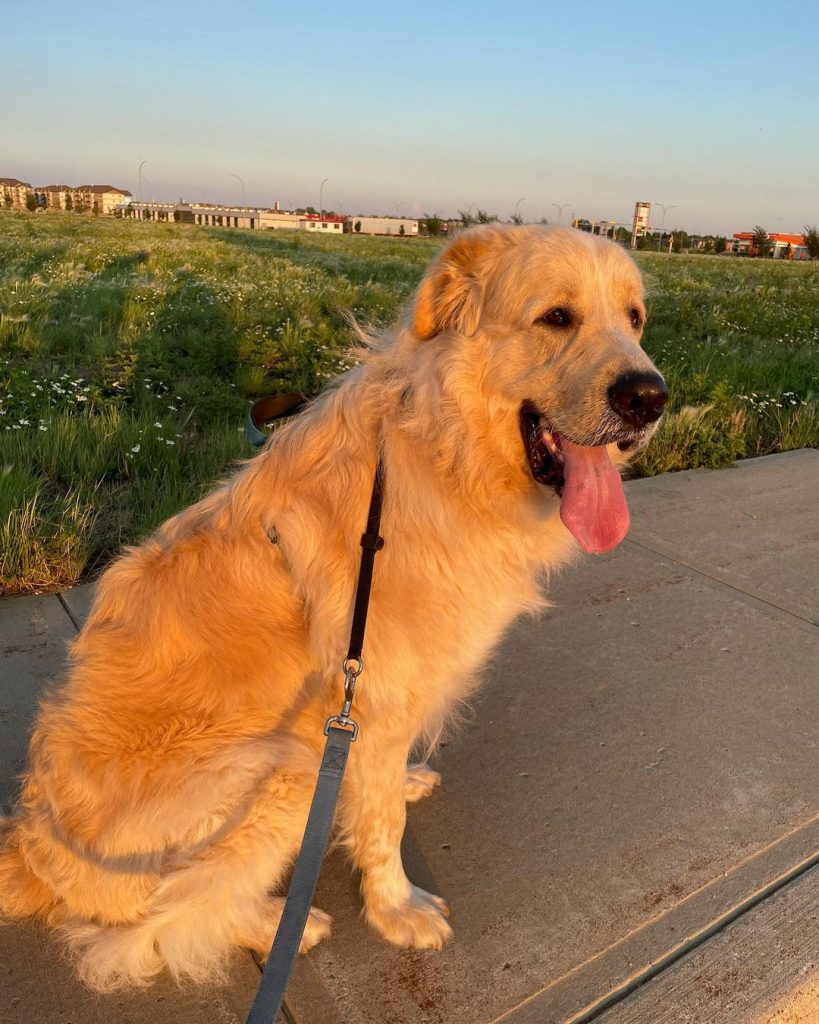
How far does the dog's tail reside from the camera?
7.36ft

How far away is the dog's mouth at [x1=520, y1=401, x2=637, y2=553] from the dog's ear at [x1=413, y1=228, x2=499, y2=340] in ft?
1.14

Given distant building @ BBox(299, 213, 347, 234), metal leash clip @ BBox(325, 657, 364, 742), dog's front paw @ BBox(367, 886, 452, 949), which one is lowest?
dog's front paw @ BBox(367, 886, 452, 949)

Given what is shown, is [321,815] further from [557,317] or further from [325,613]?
[557,317]

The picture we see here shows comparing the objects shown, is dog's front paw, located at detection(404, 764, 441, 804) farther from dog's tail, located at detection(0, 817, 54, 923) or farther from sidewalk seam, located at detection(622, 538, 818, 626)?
sidewalk seam, located at detection(622, 538, 818, 626)

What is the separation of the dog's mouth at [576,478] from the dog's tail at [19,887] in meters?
1.85

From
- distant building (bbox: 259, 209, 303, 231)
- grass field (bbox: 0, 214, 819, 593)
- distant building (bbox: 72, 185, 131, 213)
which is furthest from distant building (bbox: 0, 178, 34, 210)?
grass field (bbox: 0, 214, 819, 593)

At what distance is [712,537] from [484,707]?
7.58 ft

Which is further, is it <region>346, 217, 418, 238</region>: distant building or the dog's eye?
<region>346, 217, 418, 238</region>: distant building

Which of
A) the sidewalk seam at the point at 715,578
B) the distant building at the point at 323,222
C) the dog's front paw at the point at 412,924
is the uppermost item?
the distant building at the point at 323,222

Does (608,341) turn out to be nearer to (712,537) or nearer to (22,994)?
(22,994)

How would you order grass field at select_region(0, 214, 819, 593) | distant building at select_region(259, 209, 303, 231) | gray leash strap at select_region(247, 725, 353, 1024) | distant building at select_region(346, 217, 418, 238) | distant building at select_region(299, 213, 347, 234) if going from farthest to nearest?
distant building at select_region(259, 209, 303, 231) < distant building at select_region(346, 217, 418, 238) < distant building at select_region(299, 213, 347, 234) < grass field at select_region(0, 214, 819, 593) < gray leash strap at select_region(247, 725, 353, 1024)

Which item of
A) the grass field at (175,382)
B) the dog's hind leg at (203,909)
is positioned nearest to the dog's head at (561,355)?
the grass field at (175,382)

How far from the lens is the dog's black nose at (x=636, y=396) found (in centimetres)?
228

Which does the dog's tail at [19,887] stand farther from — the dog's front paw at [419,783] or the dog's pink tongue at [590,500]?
the dog's pink tongue at [590,500]
